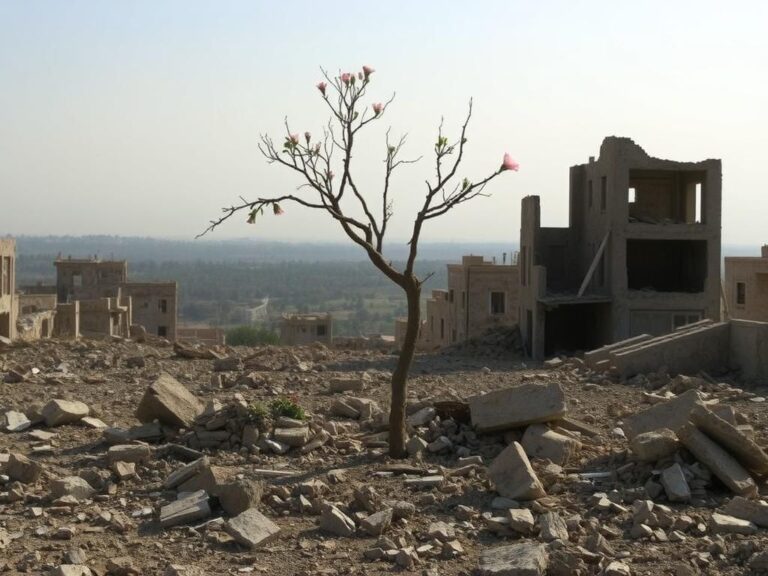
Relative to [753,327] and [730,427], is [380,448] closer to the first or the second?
[730,427]

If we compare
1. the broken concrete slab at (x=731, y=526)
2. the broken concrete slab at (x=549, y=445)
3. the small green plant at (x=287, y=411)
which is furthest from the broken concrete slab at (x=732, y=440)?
the small green plant at (x=287, y=411)

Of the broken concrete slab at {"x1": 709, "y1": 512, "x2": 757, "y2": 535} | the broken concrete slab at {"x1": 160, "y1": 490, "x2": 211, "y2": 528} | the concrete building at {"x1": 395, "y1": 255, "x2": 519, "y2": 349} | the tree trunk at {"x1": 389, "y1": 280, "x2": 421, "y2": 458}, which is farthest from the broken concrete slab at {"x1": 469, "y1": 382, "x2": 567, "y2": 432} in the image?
the concrete building at {"x1": 395, "y1": 255, "x2": 519, "y2": 349}

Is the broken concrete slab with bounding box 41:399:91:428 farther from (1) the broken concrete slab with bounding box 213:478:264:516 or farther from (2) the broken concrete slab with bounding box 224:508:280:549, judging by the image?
(2) the broken concrete slab with bounding box 224:508:280:549

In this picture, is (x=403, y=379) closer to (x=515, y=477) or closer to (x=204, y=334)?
(x=515, y=477)

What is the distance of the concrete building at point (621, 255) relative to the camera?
2792 centimetres

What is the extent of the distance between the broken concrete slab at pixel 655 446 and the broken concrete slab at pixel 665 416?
2.46 ft

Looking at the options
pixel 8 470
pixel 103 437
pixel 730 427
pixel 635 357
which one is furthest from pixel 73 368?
pixel 730 427

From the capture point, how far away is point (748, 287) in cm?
4025

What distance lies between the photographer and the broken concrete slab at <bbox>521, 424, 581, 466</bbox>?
421 inches

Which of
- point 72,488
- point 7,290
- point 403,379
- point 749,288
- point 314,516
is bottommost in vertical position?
point 314,516

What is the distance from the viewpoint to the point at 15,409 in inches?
556

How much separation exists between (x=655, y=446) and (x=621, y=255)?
Result: 18.7 metres

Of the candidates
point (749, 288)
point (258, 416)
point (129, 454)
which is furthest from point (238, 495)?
point (749, 288)

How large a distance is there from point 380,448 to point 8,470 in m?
4.08
